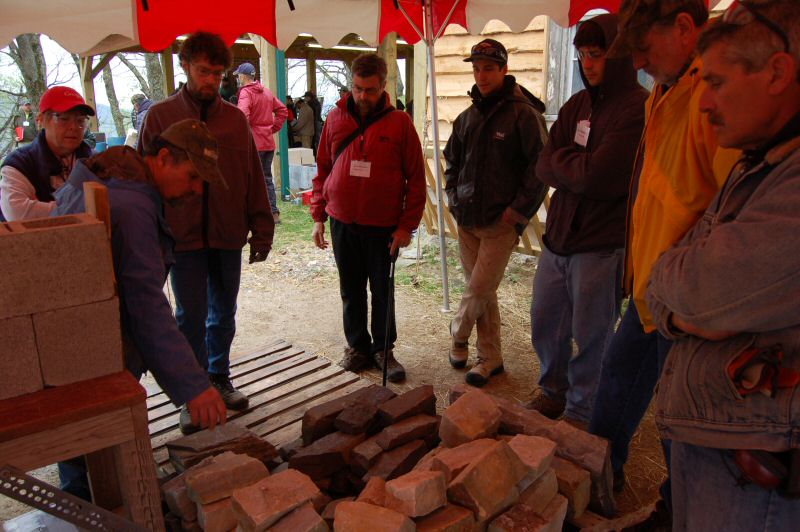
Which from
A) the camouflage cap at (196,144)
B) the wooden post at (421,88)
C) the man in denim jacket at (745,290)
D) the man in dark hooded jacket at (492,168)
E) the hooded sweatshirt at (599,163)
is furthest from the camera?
the wooden post at (421,88)

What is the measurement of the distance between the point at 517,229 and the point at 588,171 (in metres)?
0.94

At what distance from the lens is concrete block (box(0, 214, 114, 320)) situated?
4.72 feet

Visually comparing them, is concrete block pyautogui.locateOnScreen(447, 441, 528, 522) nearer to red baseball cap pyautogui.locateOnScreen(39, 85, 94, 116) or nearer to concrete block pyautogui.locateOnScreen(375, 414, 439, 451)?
concrete block pyautogui.locateOnScreen(375, 414, 439, 451)

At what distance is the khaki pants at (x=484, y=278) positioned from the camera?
354 centimetres

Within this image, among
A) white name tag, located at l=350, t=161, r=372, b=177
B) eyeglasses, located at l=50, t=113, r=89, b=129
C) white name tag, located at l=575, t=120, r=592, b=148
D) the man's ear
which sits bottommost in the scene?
white name tag, located at l=350, t=161, r=372, b=177

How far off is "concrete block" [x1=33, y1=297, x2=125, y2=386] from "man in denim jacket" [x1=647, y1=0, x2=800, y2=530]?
1.47 metres

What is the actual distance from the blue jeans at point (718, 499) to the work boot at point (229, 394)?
223 cm

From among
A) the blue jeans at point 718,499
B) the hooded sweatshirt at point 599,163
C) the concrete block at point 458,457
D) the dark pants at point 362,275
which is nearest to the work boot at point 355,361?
the dark pants at point 362,275

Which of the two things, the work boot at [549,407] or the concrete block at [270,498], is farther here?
the work boot at [549,407]

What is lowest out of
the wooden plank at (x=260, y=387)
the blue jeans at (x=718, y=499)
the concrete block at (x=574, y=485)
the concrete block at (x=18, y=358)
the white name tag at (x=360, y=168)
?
the wooden plank at (x=260, y=387)

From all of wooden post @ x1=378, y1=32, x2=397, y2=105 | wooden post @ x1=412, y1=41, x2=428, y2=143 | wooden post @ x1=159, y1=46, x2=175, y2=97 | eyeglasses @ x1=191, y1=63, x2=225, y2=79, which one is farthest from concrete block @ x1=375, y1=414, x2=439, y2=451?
wooden post @ x1=159, y1=46, x2=175, y2=97

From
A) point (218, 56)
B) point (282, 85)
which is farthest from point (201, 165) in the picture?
point (282, 85)

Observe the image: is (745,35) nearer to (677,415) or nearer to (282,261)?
(677,415)

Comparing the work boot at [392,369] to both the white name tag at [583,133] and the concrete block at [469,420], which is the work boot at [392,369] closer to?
the concrete block at [469,420]
